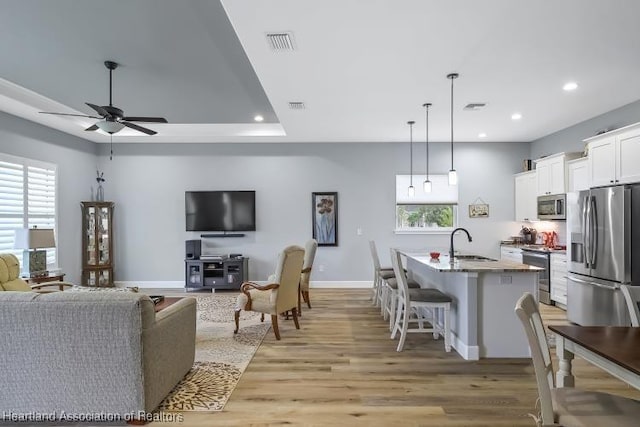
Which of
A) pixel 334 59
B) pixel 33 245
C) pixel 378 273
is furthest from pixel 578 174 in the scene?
pixel 33 245

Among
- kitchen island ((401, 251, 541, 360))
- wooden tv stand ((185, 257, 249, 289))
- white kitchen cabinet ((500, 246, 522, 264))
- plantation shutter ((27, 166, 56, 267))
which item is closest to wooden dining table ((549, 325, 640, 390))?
kitchen island ((401, 251, 541, 360))

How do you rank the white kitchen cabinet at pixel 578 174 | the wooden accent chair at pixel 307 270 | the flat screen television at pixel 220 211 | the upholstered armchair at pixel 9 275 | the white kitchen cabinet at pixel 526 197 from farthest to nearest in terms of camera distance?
the flat screen television at pixel 220 211 → the white kitchen cabinet at pixel 526 197 → the wooden accent chair at pixel 307 270 → the white kitchen cabinet at pixel 578 174 → the upholstered armchair at pixel 9 275

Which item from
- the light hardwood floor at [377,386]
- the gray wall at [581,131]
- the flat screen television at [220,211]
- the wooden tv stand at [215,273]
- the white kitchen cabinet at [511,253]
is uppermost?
the gray wall at [581,131]

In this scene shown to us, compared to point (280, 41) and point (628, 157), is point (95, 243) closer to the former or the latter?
point (280, 41)

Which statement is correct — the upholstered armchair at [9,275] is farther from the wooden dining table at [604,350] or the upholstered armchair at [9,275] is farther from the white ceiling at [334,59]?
the wooden dining table at [604,350]

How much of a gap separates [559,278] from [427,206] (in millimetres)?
2618

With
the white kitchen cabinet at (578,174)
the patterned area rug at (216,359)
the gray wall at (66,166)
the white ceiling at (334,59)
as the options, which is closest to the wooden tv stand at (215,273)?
the patterned area rug at (216,359)

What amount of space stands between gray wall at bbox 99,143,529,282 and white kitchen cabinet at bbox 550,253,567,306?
1710 mm

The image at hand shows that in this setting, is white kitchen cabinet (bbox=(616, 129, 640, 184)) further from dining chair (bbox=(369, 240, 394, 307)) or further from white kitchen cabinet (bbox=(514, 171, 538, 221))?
dining chair (bbox=(369, 240, 394, 307))

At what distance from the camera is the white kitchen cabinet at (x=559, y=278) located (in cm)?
519

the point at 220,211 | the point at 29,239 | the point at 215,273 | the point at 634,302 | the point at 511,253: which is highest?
the point at 220,211

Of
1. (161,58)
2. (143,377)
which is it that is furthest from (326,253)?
(143,377)

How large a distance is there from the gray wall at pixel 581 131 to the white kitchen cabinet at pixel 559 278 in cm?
179

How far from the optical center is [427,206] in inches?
285
